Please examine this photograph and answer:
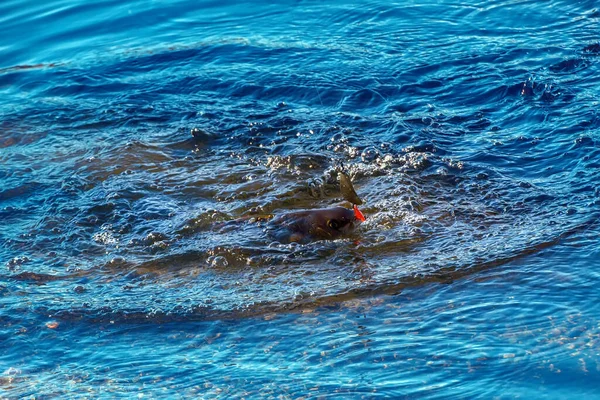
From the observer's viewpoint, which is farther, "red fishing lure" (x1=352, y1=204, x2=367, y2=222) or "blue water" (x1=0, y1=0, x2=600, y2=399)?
"red fishing lure" (x1=352, y1=204, x2=367, y2=222)

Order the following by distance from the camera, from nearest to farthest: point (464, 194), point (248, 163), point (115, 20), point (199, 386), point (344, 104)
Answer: point (199, 386)
point (464, 194)
point (248, 163)
point (344, 104)
point (115, 20)

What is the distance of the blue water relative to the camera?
422cm

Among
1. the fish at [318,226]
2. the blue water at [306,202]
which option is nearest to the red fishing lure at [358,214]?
the fish at [318,226]

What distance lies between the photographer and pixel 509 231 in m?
5.37

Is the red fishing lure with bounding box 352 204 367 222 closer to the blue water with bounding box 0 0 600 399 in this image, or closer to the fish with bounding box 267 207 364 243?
the fish with bounding box 267 207 364 243

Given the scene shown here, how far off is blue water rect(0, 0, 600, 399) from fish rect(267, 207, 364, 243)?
10cm

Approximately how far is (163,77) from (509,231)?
15.1 ft

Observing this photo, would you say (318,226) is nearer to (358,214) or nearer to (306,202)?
(358,214)

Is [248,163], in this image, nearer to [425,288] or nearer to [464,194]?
[464,194]

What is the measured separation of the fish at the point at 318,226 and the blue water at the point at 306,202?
96 mm

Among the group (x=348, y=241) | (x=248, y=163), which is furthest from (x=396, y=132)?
(x=348, y=241)

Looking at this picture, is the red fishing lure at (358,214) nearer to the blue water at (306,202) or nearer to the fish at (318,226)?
the fish at (318,226)

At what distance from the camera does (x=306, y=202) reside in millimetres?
6148

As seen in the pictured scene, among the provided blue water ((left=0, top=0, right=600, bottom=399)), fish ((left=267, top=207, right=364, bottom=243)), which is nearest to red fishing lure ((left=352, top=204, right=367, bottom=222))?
fish ((left=267, top=207, right=364, bottom=243))
